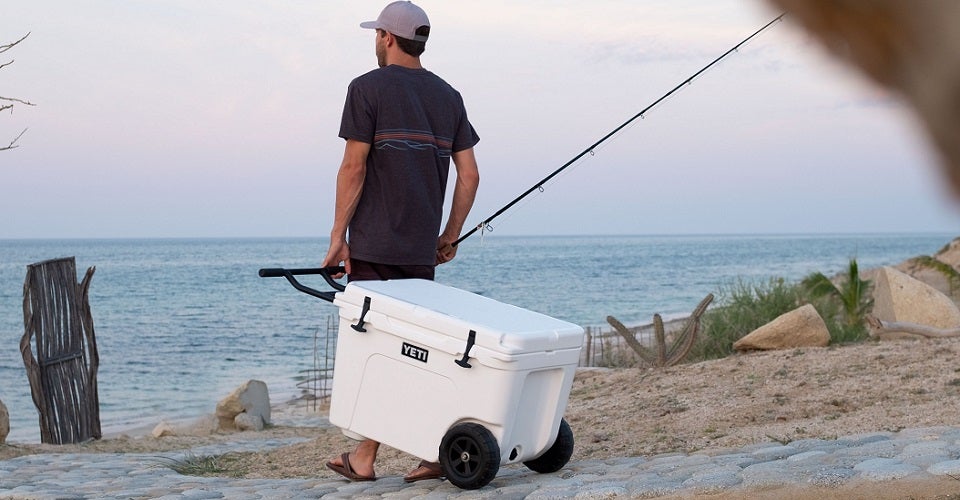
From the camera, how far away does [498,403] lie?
433cm

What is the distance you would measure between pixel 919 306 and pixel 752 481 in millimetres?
5866

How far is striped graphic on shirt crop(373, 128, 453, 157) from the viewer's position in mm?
4793

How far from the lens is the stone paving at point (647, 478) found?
13.9 ft

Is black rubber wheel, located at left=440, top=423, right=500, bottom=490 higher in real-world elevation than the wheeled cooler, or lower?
lower

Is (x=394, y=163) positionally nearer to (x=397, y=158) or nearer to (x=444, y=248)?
(x=397, y=158)

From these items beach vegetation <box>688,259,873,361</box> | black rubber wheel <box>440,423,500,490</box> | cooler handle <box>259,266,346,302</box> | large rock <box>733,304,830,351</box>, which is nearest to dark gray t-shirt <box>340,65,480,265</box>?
cooler handle <box>259,266,346,302</box>

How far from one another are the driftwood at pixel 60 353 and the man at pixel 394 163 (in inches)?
201

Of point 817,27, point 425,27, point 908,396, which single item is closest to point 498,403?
point 425,27

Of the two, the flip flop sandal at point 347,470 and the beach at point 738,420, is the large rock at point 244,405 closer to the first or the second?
the beach at point 738,420

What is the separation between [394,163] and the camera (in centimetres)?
481

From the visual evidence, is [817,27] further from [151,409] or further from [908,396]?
[151,409]

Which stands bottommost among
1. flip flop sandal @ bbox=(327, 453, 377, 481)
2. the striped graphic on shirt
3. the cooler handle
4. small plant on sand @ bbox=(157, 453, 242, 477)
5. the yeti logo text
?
small plant on sand @ bbox=(157, 453, 242, 477)

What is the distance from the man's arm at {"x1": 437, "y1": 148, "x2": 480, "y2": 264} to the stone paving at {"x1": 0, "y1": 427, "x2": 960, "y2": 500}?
4.09 ft

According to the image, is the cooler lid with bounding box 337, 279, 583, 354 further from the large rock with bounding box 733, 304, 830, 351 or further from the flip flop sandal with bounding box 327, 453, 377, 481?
the large rock with bounding box 733, 304, 830, 351
